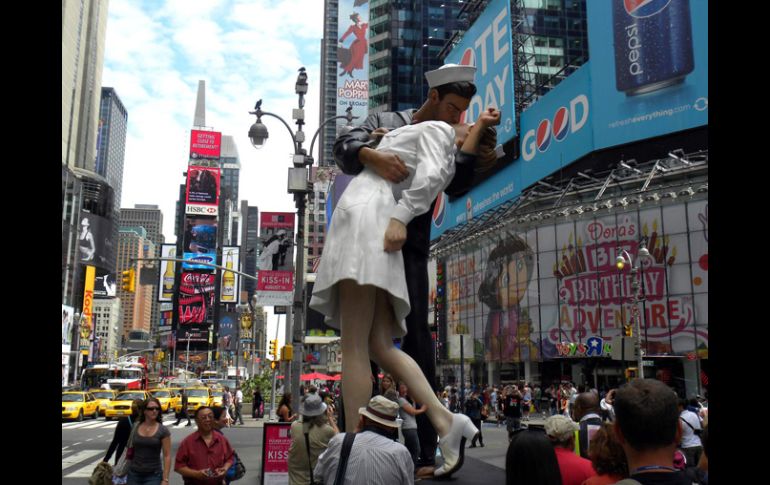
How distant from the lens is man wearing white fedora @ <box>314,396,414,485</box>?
10.7 ft

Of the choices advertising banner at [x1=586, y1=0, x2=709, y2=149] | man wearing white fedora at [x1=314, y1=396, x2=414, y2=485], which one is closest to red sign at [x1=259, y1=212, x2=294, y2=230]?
advertising banner at [x1=586, y1=0, x2=709, y2=149]

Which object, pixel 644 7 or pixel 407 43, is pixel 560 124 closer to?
pixel 644 7

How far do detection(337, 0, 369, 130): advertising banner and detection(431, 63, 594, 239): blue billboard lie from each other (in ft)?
170

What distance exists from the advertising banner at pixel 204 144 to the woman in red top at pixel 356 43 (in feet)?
109

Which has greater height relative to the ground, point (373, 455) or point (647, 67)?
Answer: point (647, 67)

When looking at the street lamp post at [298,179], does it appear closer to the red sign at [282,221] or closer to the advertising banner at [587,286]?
the red sign at [282,221]

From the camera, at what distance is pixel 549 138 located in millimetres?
42656

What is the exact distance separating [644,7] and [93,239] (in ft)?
225

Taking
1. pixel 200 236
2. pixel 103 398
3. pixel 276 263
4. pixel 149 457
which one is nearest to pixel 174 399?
pixel 103 398

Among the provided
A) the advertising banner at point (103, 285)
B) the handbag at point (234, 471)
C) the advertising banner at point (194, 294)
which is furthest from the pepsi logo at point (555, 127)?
the advertising banner at point (194, 294)

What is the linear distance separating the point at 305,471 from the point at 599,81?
36.1m
